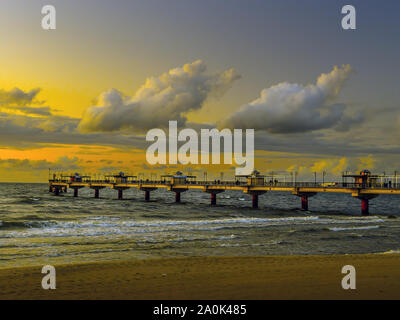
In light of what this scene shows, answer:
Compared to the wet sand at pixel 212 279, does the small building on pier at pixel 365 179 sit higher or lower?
higher

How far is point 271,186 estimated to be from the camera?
2987 inches

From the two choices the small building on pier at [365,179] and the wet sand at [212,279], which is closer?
the wet sand at [212,279]

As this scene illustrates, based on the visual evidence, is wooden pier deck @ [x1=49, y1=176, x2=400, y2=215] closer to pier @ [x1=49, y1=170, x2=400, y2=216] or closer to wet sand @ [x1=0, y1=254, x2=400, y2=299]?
pier @ [x1=49, y1=170, x2=400, y2=216]

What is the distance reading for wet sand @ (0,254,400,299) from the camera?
38.2ft

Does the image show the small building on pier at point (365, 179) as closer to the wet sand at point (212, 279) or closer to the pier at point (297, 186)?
the pier at point (297, 186)

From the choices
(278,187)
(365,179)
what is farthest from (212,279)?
(278,187)

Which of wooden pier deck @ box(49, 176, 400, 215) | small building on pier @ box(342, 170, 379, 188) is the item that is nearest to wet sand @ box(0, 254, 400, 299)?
wooden pier deck @ box(49, 176, 400, 215)

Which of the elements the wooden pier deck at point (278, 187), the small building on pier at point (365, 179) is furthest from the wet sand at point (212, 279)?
the small building on pier at point (365, 179)

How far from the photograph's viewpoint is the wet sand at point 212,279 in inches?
458

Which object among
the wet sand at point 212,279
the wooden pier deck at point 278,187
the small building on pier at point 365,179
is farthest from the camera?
the small building on pier at point 365,179

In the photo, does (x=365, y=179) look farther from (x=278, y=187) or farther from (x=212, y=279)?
(x=212, y=279)

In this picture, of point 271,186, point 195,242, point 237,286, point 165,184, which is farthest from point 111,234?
point 165,184
